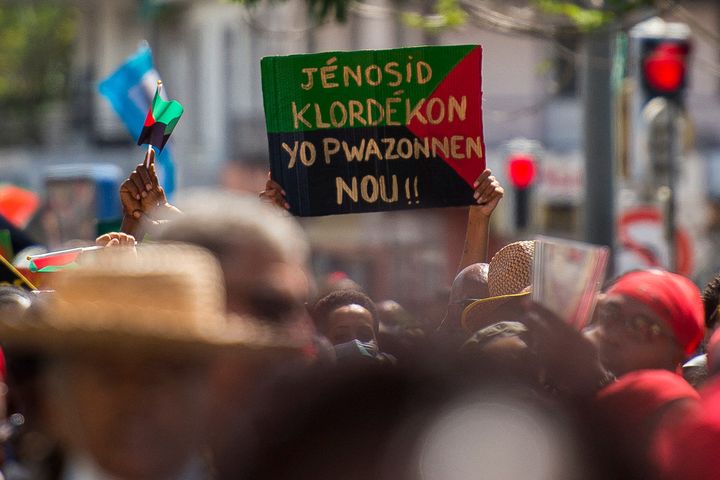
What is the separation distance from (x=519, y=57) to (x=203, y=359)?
22.8 m

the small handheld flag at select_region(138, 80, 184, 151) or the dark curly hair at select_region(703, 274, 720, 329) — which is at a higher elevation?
the small handheld flag at select_region(138, 80, 184, 151)

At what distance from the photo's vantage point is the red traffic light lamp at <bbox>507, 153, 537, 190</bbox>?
60.1ft

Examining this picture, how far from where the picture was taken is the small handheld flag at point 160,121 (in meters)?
5.29

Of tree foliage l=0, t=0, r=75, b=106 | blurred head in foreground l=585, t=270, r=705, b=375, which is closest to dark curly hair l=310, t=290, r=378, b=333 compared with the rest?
A: blurred head in foreground l=585, t=270, r=705, b=375

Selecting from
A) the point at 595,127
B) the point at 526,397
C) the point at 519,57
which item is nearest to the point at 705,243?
the point at 519,57

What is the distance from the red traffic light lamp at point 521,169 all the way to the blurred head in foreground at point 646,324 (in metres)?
13.9

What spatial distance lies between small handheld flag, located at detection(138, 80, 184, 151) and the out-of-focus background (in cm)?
262

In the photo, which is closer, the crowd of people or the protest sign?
the crowd of people

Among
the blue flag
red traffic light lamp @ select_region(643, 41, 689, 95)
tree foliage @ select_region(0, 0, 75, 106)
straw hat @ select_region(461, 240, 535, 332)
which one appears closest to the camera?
straw hat @ select_region(461, 240, 535, 332)

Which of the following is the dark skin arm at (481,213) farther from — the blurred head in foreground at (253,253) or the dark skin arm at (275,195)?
the blurred head in foreground at (253,253)

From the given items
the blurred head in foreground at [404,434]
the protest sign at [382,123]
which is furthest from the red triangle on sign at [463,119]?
the blurred head in foreground at [404,434]

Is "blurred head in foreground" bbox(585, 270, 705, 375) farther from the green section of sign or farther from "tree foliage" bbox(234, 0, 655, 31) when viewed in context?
"tree foliage" bbox(234, 0, 655, 31)

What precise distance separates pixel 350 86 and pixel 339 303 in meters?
0.79

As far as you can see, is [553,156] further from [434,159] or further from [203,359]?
[203,359]
